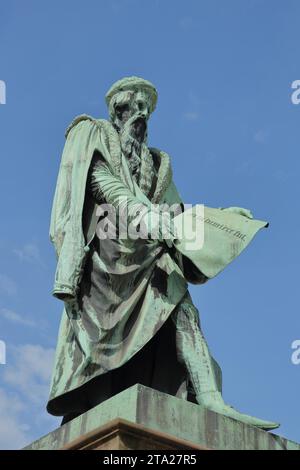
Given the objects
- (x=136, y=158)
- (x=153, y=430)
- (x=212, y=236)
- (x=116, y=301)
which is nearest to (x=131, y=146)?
(x=136, y=158)

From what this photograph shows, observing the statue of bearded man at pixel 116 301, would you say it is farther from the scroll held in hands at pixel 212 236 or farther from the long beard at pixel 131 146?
the long beard at pixel 131 146

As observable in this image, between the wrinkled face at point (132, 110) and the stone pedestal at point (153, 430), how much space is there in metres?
3.21

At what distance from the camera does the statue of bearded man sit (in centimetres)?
812

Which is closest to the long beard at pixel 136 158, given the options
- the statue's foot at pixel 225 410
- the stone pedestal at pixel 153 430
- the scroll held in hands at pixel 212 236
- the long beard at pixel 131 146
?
the long beard at pixel 131 146

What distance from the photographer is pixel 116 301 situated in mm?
8328

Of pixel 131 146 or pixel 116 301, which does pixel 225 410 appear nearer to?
pixel 116 301

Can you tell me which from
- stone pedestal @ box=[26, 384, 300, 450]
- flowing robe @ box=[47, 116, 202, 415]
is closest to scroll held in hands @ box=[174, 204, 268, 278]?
flowing robe @ box=[47, 116, 202, 415]

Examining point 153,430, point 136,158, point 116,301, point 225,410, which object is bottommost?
point 153,430

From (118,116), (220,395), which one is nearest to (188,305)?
(220,395)

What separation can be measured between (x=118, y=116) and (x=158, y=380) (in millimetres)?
2783

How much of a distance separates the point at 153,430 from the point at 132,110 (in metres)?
3.81

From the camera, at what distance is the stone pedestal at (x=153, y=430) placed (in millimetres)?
6824

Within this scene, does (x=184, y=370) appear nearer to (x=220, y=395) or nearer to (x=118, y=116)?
(x=220, y=395)
